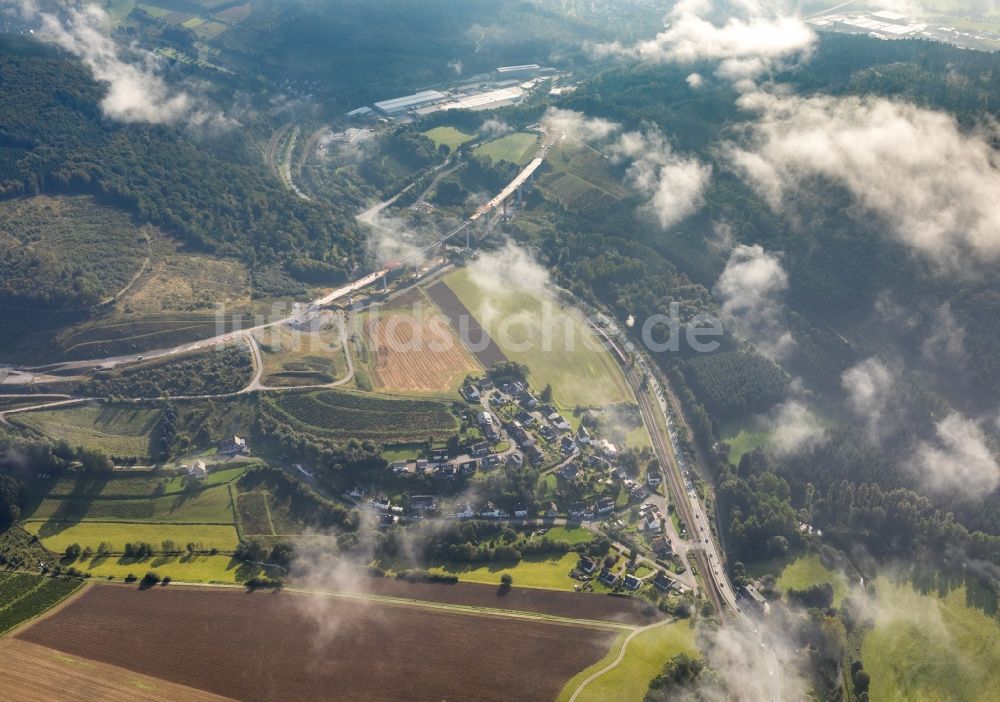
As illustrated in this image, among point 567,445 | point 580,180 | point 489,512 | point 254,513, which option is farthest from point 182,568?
point 580,180

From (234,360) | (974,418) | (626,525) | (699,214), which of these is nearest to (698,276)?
(699,214)

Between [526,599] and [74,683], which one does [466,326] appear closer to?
[526,599]

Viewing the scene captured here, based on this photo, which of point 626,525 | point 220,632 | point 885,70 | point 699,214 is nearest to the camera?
point 220,632

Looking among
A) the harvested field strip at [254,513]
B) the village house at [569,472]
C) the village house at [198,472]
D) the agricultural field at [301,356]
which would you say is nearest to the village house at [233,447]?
the village house at [198,472]

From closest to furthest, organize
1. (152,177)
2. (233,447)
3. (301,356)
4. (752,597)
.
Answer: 1. (752,597)
2. (233,447)
3. (301,356)
4. (152,177)

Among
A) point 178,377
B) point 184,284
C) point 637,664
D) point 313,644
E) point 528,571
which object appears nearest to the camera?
point 637,664

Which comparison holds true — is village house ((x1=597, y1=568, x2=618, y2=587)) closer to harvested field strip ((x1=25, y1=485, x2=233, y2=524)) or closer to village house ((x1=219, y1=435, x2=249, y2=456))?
harvested field strip ((x1=25, y1=485, x2=233, y2=524))

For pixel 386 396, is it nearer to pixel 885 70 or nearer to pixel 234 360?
pixel 234 360

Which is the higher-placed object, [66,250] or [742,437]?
[66,250]
